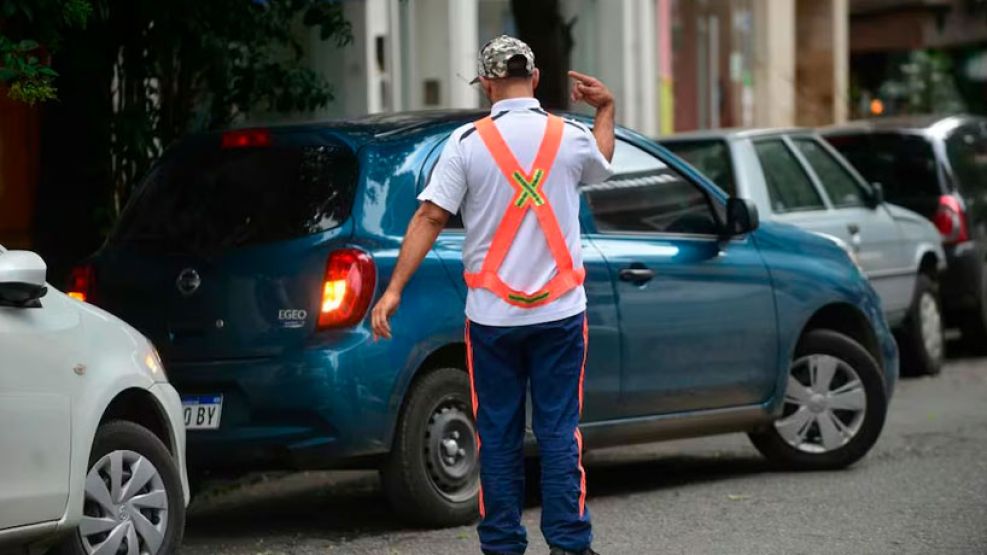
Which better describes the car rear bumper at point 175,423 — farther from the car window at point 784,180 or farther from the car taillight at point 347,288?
the car window at point 784,180

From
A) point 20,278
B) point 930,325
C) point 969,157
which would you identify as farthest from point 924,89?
point 20,278

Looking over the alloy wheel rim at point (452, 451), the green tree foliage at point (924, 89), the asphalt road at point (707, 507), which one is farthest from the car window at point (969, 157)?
the green tree foliage at point (924, 89)

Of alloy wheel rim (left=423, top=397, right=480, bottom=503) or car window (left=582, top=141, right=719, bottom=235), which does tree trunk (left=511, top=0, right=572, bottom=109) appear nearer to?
car window (left=582, top=141, right=719, bottom=235)

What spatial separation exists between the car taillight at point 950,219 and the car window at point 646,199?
6.67 meters

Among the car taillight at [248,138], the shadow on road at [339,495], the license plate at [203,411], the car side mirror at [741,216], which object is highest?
the car taillight at [248,138]

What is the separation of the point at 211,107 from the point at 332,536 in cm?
384

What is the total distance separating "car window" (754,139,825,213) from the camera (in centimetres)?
1407

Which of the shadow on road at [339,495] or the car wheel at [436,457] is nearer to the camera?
the car wheel at [436,457]

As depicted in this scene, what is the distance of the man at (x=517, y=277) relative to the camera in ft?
23.5

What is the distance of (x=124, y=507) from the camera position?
24.1 ft

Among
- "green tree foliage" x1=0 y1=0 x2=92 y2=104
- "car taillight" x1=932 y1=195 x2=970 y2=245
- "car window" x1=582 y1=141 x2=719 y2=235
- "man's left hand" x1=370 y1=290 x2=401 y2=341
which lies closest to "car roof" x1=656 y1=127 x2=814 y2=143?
"car taillight" x1=932 y1=195 x2=970 y2=245

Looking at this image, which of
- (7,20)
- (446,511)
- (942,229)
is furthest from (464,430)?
(942,229)

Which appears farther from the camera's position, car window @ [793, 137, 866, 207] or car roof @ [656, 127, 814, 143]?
car window @ [793, 137, 866, 207]

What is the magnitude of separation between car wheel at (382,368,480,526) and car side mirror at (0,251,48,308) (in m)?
2.22
